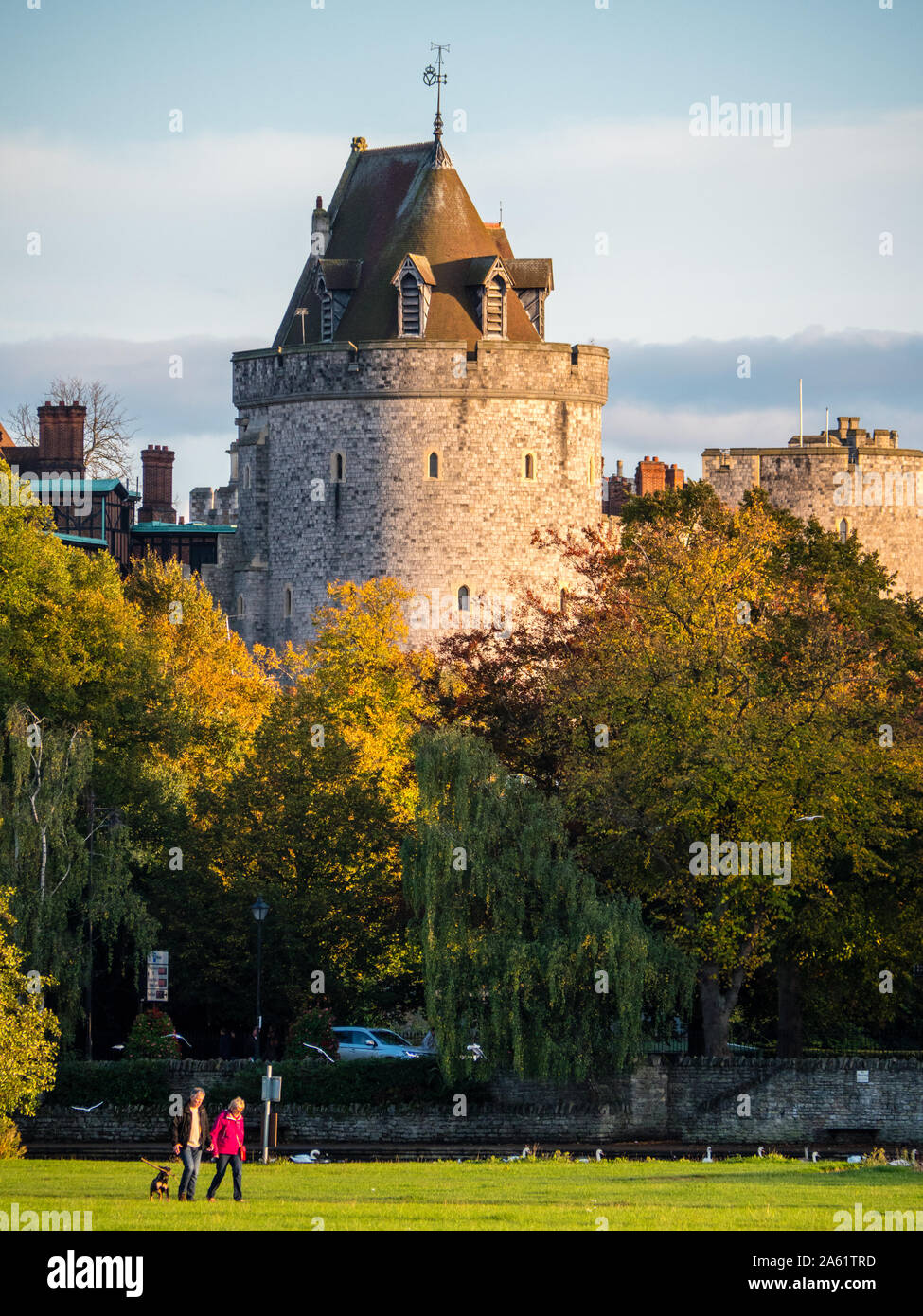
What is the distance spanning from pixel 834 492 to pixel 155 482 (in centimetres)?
2862

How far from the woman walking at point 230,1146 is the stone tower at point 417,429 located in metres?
41.3

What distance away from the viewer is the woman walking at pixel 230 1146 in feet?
82.6

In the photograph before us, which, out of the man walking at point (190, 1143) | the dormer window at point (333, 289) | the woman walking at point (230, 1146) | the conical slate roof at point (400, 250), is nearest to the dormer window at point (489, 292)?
the conical slate roof at point (400, 250)

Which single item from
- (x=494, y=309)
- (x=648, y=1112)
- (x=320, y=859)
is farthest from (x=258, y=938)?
(x=494, y=309)

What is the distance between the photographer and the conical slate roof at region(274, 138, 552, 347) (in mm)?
70125

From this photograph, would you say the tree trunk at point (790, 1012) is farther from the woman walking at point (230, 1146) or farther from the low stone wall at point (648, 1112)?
the woman walking at point (230, 1146)

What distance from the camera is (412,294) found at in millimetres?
69438

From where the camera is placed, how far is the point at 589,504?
70.4 m

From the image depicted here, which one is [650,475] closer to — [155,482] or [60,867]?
[155,482]

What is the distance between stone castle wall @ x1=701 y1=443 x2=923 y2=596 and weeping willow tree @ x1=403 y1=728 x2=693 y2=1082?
122 ft

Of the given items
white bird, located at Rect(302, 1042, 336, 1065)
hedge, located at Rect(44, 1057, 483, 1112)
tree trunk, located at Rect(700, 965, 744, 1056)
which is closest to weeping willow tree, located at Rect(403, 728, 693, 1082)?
hedge, located at Rect(44, 1057, 483, 1112)

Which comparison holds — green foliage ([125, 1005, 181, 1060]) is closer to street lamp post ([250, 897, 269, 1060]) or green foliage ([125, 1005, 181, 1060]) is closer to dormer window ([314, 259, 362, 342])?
street lamp post ([250, 897, 269, 1060])
